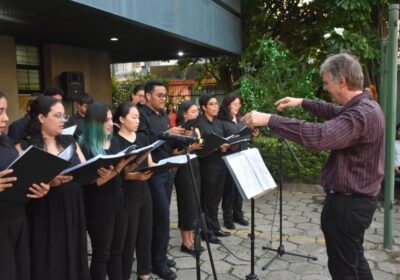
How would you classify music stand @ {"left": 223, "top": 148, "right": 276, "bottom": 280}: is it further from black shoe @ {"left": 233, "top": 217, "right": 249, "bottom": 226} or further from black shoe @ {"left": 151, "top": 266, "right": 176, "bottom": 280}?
black shoe @ {"left": 233, "top": 217, "right": 249, "bottom": 226}

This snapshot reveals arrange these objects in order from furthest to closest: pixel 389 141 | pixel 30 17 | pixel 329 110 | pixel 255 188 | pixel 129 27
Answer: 1. pixel 129 27
2. pixel 30 17
3. pixel 389 141
4. pixel 255 188
5. pixel 329 110

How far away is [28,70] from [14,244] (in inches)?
311

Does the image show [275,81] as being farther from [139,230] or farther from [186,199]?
[139,230]

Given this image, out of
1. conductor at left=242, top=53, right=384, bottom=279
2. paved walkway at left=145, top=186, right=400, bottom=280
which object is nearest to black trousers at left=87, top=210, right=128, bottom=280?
paved walkway at left=145, top=186, right=400, bottom=280

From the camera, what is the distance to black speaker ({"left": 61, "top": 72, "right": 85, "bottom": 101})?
9.49 meters

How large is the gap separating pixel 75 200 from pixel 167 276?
1.46m

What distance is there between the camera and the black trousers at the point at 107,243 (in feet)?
10.0

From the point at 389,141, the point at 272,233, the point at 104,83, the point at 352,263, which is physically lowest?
the point at 272,233

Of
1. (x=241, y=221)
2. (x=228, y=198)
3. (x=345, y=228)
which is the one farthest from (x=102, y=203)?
(x=241, y=221)

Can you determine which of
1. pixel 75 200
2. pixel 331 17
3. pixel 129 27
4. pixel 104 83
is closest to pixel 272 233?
pixel 75 200

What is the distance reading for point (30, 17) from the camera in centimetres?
637

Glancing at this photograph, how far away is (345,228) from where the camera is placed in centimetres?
261

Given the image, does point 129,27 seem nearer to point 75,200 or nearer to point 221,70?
point 75,200

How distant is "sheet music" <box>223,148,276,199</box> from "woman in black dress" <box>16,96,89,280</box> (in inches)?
49.8
